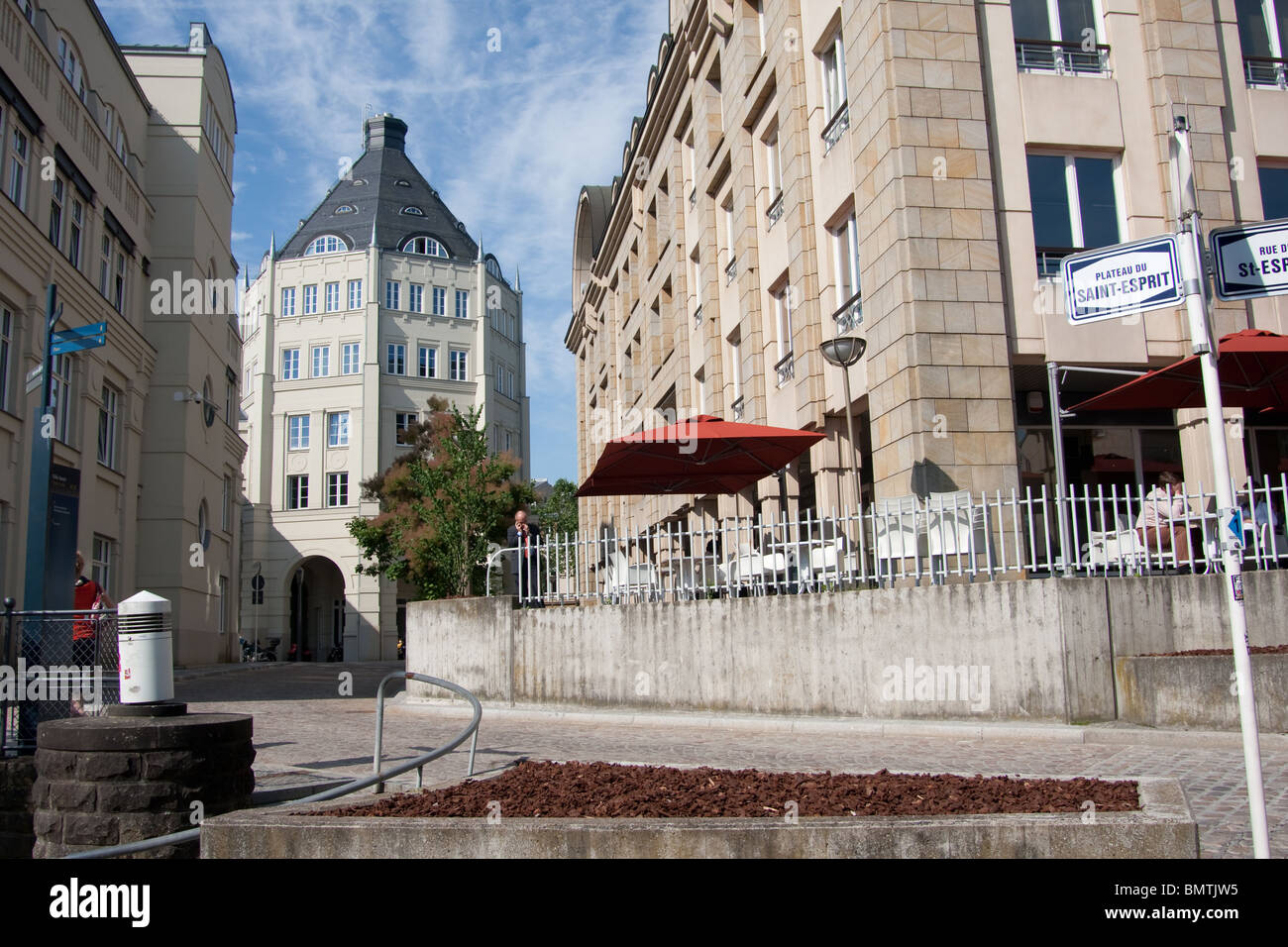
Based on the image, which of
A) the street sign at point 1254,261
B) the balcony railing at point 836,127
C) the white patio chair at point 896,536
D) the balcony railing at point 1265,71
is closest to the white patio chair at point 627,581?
the white patio chair at point 896,536

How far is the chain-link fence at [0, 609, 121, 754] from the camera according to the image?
323 inches

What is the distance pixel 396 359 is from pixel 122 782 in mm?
55895

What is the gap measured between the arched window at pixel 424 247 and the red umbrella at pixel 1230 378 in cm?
5478

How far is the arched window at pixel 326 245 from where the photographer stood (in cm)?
6197

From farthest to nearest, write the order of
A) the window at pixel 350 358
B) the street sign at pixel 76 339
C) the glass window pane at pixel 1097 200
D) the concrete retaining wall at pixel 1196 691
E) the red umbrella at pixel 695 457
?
1. the window at pixel 350 358
2. the glass window pane at pixel 1097 200
3. the red umbrella at pixel 695 457
4. the street sign at pixel 76 339
5. the concrete retaining wall at pixel 1196 691

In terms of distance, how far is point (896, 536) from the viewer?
11.7m

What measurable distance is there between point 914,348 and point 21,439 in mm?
17060

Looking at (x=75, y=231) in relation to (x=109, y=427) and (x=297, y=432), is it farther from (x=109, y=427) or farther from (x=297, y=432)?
(x=297, y=432)

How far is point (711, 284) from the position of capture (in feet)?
78.5

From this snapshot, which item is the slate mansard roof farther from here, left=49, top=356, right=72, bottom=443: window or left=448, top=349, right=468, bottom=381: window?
left=49, top=356, right=72, bottom=443: window

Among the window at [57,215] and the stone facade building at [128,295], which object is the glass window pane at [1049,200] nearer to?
the stone facade building at [128,295]

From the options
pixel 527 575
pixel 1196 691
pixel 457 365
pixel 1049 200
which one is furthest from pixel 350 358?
pixel 1196 691

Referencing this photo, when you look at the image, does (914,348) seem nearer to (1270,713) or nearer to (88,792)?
(1270,713)
